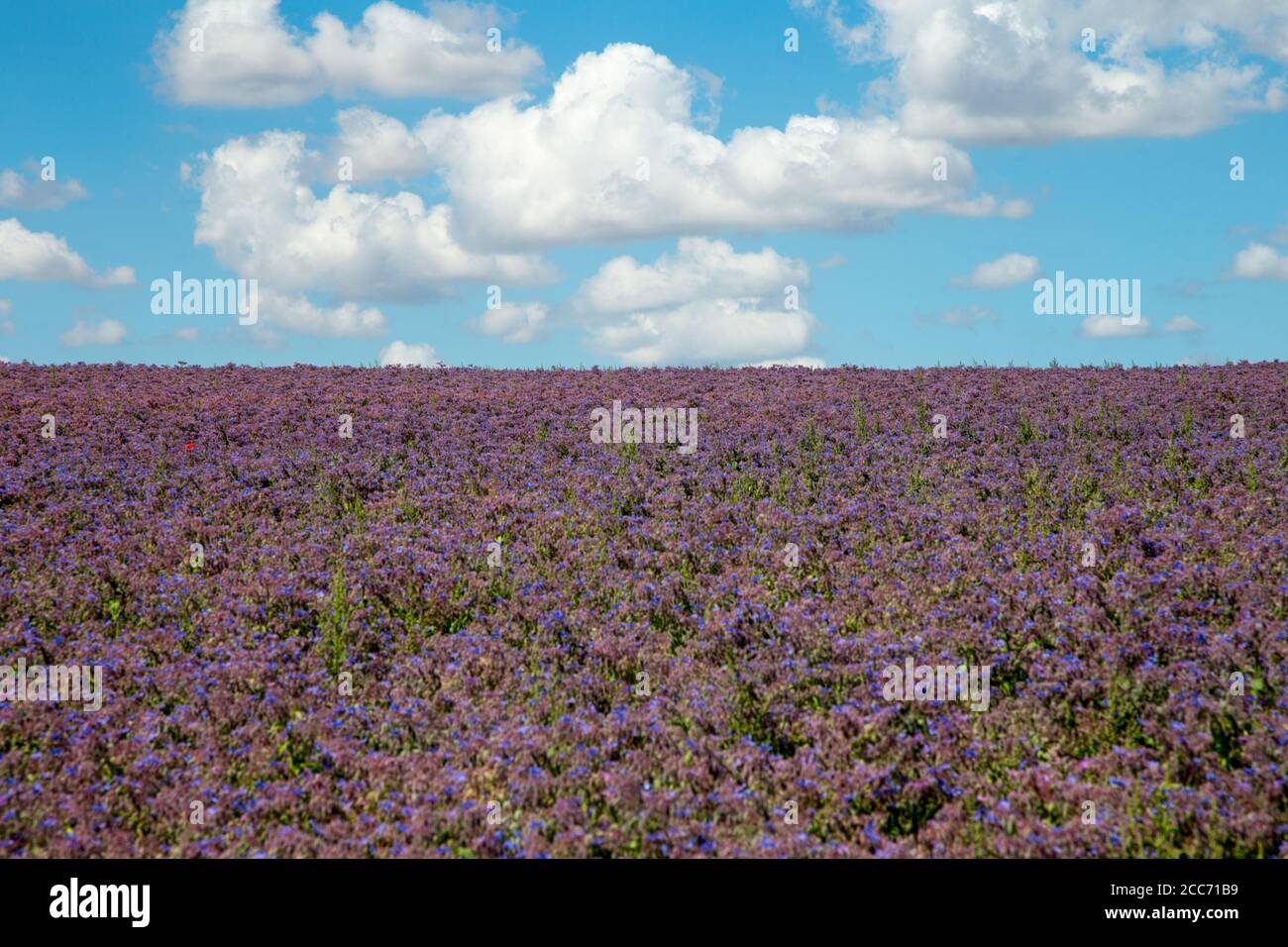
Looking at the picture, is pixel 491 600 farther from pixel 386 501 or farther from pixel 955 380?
pixel 955 380

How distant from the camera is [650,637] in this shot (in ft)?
31.4

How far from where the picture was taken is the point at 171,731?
8258mm

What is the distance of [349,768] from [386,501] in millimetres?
6371

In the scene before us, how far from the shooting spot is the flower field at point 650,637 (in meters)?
6.87

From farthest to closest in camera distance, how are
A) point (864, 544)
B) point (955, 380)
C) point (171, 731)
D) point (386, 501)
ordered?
point (955, 380), point (386, 501), point (864, 544), point (171, 731)

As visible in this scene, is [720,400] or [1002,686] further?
[720,400]

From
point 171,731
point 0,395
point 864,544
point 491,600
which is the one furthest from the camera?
point 0,395

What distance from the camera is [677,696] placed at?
28.0 ft

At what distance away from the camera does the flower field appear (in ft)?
22.5

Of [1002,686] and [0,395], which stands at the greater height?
[0,395]
